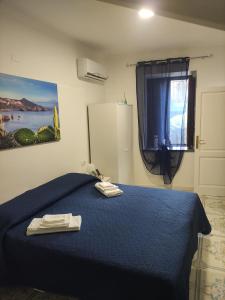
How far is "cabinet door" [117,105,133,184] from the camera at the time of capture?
3.77 m

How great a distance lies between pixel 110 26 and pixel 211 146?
8.15 ft

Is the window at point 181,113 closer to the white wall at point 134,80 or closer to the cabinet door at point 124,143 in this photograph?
the white wall at point 134,80

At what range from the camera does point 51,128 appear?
2.97 m

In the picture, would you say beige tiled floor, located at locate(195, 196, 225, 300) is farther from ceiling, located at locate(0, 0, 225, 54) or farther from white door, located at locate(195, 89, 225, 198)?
ceiling, located at locate(0, 0, 225, 54)

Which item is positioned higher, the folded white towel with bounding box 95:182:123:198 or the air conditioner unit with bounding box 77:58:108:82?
the air conditioner unit with bounding box 77:58:108:82

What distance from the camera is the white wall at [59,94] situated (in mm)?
2354

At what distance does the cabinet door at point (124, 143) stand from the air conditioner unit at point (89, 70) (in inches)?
25.7

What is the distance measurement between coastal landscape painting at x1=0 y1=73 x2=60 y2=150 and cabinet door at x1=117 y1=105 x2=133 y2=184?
42.8 inches

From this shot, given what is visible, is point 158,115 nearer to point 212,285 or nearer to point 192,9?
point 212,285

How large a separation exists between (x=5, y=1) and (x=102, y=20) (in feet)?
3.35

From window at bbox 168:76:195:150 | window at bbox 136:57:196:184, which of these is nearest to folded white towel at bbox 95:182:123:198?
window at bbox 136:57:196:184

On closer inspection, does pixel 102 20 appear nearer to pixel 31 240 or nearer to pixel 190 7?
pixel 190 7

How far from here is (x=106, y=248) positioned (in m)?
1.58

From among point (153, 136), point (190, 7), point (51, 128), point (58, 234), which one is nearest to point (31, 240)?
point (58, 234)
